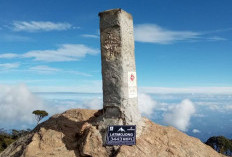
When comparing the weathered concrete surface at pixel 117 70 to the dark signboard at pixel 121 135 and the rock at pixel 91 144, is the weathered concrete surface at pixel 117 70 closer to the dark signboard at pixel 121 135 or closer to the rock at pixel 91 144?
the dark signboard at pixel 121 135

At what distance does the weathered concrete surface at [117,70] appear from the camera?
9281 mm

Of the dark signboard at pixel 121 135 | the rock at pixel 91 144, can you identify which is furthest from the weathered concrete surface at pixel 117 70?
the rock at pixel 91 144

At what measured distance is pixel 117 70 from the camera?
30.6ft

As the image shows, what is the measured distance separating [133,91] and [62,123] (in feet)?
11.5

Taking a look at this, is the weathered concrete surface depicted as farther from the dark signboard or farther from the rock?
the rock

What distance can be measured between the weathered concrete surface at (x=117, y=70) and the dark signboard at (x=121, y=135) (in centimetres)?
25

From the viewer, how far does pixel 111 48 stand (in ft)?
→ 31.2

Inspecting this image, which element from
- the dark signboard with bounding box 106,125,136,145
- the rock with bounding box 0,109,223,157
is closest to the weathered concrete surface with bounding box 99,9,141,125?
the dark signboard with bounding box 106,125,136,145

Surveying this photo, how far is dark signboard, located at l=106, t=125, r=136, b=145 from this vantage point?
895 centimetres

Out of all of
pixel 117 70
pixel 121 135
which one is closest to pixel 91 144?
pixel 121 135

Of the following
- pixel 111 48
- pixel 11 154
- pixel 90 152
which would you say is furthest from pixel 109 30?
pixel 11 154

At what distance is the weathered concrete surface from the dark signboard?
0.81ft

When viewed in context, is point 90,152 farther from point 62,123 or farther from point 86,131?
point 62,123

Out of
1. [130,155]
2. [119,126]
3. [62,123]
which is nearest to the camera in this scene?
[130,155]
